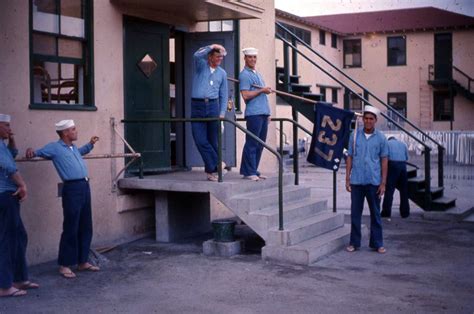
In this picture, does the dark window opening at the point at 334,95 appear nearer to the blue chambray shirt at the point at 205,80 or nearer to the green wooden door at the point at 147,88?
the green wooden door at the point at 147,88

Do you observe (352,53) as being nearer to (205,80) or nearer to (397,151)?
(397,151)

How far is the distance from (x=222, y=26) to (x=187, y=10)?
202 cm

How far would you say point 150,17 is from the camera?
11070mm

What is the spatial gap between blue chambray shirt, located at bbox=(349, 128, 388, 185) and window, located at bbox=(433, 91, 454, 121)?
34379 millimetres

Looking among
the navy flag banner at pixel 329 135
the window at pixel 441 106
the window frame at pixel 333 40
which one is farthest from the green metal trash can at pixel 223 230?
the window frame at pixel 333 40

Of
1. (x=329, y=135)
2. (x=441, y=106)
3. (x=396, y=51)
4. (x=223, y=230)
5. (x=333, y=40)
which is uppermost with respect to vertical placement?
(x=333, y=40)

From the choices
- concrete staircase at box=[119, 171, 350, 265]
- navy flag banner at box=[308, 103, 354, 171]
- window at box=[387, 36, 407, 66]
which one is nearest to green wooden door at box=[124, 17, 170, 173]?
concrete staircase at box=[119, 171, 350, 265]

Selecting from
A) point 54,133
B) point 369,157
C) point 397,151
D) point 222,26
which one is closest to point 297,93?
point 222,26

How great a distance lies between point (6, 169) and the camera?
7164mm

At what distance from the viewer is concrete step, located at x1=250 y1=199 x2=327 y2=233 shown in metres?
9.41

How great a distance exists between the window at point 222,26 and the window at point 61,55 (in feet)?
11.9

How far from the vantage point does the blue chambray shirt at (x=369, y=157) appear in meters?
9.58

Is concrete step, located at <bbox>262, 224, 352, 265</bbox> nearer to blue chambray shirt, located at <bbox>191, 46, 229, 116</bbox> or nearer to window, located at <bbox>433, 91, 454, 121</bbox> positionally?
blue chambray shirt, located at <bbox>191, 46, 229, 116</bbox>

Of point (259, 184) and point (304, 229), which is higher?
point (259, 184)
